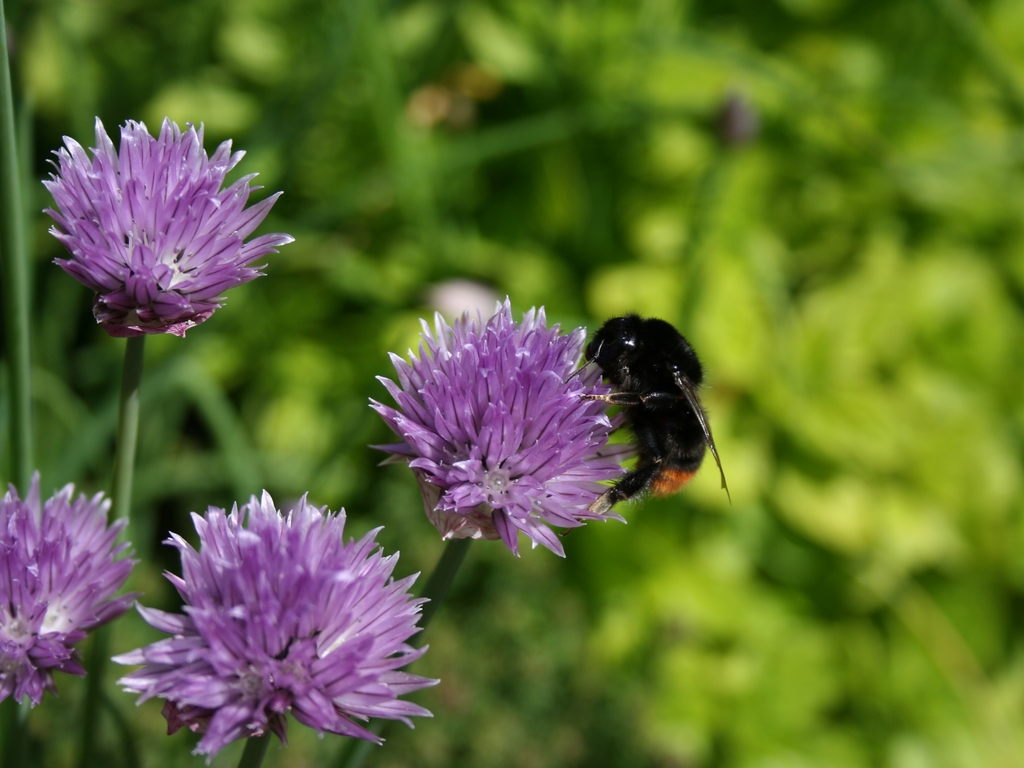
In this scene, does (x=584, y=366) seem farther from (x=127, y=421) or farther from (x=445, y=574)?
(x=127, y=421)

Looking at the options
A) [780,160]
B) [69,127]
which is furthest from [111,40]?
[780,160]

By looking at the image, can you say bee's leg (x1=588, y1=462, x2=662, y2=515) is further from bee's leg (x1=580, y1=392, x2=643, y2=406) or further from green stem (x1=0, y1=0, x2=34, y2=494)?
green stem (x1=0, y1=0, x2=34, y2=494)

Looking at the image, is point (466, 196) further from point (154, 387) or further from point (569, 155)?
point (154, 387)

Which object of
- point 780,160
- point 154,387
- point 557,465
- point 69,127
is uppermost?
point 780,160

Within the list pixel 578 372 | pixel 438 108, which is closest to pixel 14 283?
pixel 578 372

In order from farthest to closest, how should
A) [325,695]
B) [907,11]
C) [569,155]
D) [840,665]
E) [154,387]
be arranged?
1. [907,11]
2. [569,155]
3. [840,665]
4. [154,387]
5. [325,695]

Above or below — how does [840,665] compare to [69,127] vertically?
below

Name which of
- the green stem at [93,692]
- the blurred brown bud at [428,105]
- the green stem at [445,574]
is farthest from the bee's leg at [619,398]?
the blurred brown bud at [428,105]

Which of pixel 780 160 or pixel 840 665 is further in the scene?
pixel 780 160
